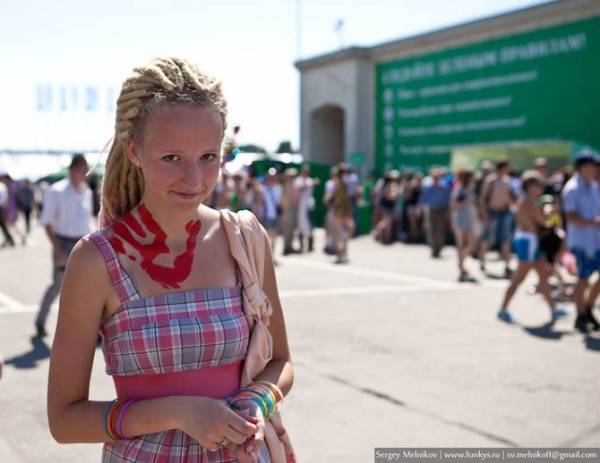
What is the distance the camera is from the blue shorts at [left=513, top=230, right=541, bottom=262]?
815cm

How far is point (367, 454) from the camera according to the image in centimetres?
423

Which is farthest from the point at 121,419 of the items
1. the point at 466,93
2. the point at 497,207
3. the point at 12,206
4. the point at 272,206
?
the point at 466,93

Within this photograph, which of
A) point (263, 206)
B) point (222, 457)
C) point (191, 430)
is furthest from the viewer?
point (263, 206)

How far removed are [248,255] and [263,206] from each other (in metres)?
13.3

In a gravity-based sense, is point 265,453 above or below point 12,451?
above

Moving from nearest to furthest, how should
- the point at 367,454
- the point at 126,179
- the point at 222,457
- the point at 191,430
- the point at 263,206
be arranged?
the point at 191,430
the point at 222,457
the point at 126,179
the point at 367,454
the point at 263,206

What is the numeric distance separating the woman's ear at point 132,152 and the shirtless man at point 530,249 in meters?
6.92

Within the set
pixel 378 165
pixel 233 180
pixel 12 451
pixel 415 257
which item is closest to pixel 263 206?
pixel 233 180

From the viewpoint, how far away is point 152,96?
1.74 metres

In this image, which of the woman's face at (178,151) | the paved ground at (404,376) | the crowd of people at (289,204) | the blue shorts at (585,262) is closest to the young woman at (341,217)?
the crowd of people at (289,204)

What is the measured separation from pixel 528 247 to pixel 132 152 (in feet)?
23.1

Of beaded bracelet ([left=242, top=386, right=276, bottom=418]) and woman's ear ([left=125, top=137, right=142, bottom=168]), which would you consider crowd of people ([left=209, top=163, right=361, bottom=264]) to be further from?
beaded bracelet ([left=242, top=386, right=276, bottom=418])

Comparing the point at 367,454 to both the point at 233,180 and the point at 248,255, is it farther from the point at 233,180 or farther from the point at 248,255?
the point at 233,180

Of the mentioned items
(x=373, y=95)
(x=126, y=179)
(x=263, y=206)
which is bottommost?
(x=263, y=206)
